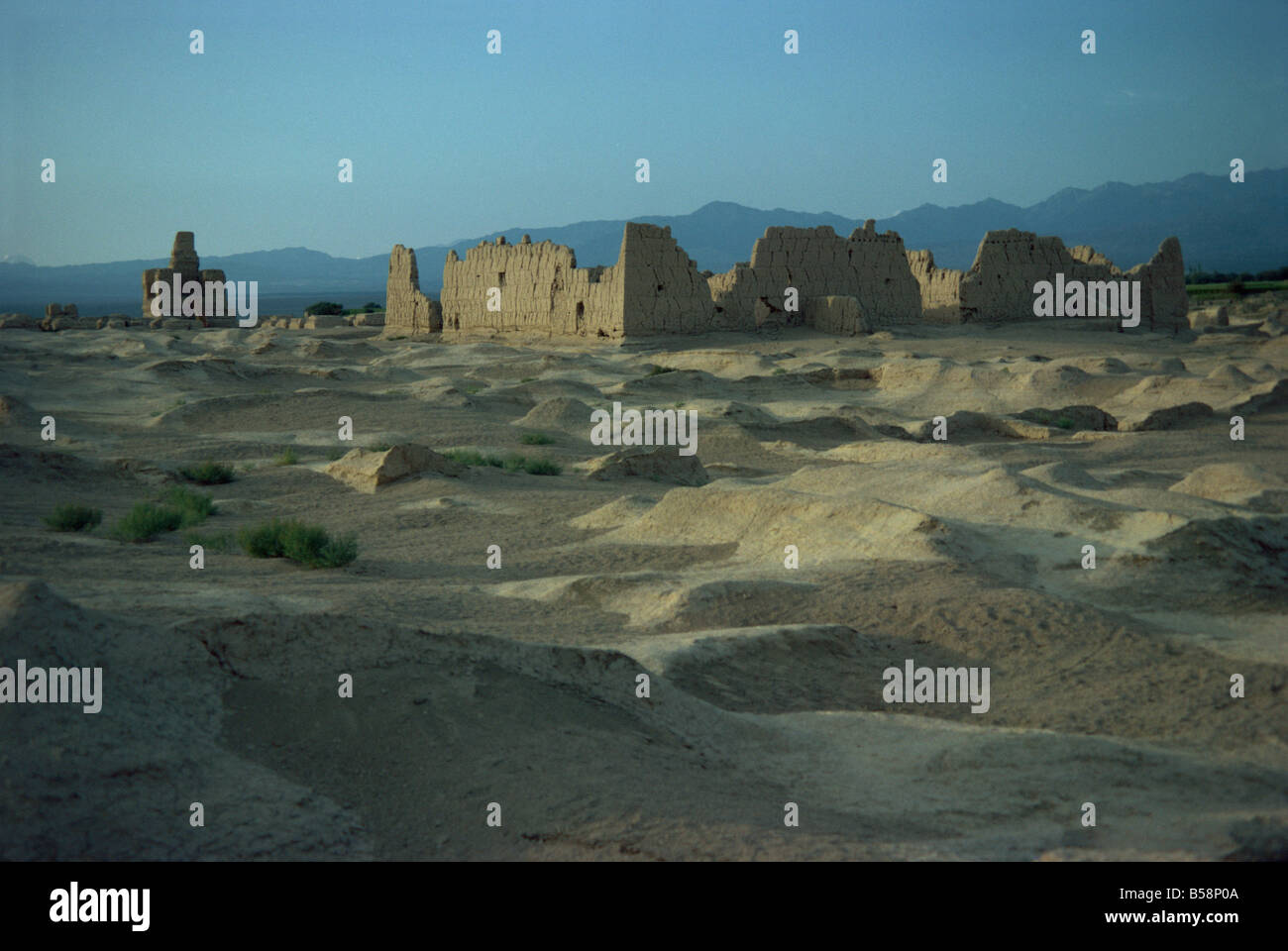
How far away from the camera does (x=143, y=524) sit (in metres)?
9.07

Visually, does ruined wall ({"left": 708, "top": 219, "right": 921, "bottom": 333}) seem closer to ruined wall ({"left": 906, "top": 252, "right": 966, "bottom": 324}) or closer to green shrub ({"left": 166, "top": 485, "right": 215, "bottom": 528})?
ruined wall ({"left": 906, "top": 252, "right": 966, "bottom": 324})

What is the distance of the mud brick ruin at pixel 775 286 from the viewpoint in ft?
87.6

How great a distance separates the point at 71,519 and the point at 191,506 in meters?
1.11

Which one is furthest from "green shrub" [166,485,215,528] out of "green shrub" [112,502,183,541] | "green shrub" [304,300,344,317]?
"green shrub" [304,300,344,317]

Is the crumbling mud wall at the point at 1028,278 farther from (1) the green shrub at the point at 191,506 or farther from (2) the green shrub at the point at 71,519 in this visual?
(2) the green shrub at the point at 71,519

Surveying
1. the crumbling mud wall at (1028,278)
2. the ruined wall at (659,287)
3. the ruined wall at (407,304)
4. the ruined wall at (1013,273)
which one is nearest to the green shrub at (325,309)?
the ruined wall at (407,304)

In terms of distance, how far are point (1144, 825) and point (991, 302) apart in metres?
28.3

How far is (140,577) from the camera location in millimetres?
7355

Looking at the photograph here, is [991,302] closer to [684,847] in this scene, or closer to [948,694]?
[948,694]

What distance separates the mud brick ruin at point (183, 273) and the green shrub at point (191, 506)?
3005 cm

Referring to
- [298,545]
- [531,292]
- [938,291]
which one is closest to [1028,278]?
[938,291]

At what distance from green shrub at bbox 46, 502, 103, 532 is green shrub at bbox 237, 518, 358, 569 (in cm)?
159

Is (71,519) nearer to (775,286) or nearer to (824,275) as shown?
(775,286)
